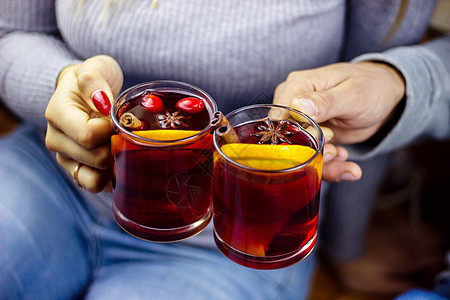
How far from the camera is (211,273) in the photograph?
2.71 ft

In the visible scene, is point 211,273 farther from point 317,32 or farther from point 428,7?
point 428,7

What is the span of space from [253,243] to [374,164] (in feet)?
2.13

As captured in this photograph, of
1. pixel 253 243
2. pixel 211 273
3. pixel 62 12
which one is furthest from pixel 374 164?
pixel 62 12

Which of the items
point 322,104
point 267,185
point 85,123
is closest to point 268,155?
point 267,185

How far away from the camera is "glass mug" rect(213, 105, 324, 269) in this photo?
1.56ft

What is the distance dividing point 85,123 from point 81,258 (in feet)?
1.24

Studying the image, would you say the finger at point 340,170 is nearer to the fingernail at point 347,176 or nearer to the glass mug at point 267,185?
the fingernail at point 347,176

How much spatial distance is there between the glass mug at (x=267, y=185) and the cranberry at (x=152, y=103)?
0.09m

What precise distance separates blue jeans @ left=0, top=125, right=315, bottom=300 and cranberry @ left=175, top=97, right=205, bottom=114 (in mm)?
381

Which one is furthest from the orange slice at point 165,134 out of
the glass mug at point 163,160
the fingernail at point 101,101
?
the fingernail at point 101,101

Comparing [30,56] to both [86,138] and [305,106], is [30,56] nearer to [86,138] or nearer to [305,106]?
[86,138]

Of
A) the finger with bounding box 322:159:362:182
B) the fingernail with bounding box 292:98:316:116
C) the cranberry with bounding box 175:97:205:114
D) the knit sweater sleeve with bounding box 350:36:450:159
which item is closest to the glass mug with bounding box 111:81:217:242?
the cranberry with bounding box 175:97:205:114

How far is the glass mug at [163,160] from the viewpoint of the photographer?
504 mm

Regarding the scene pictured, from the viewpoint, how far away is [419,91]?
0.77 m
